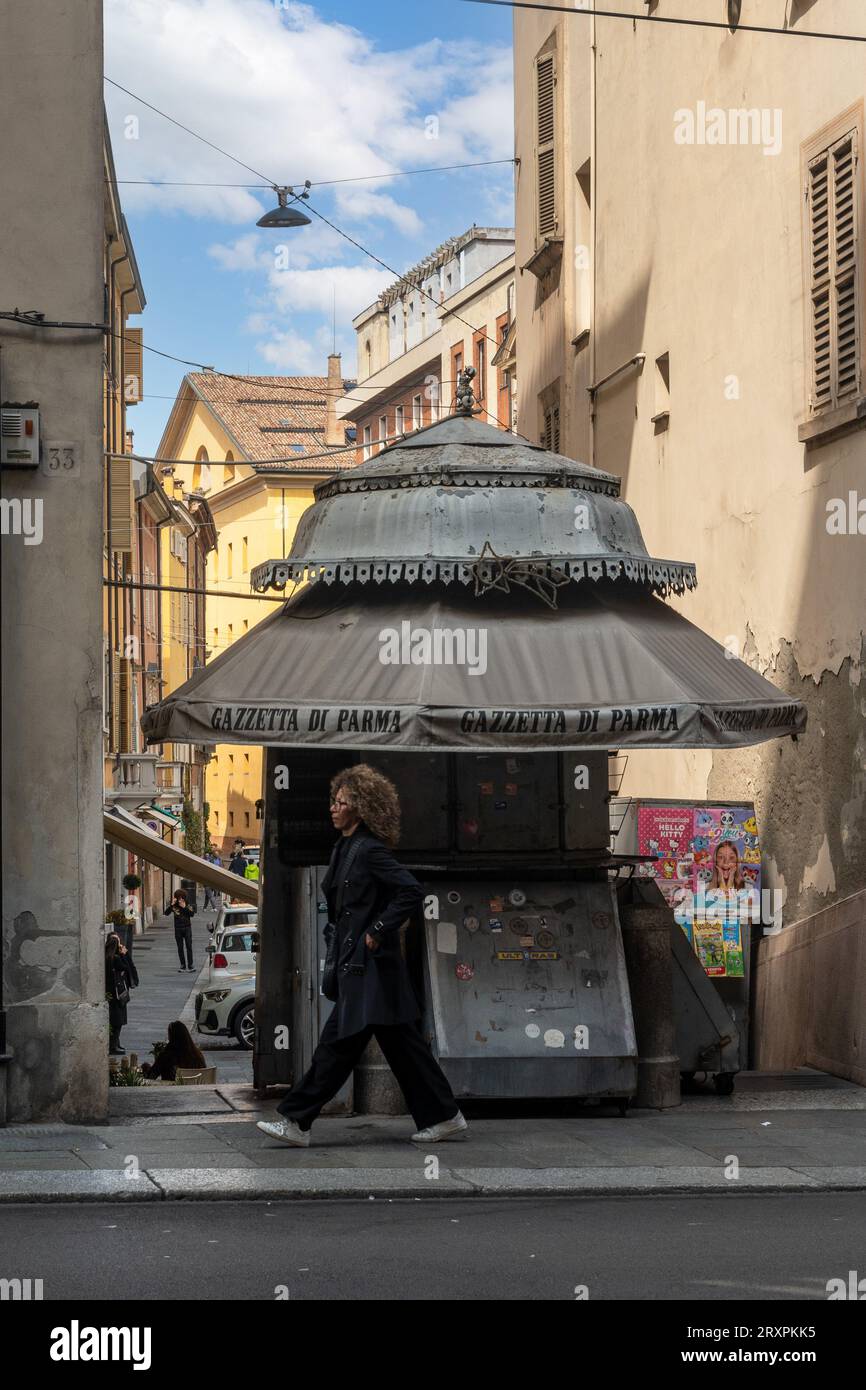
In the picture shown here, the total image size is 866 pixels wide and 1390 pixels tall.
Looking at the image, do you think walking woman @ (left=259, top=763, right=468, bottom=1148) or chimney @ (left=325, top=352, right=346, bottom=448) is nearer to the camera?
walking woman @ (left=259, top=763, right=468, bottom=1148)

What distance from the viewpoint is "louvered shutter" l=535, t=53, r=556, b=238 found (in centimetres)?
2670

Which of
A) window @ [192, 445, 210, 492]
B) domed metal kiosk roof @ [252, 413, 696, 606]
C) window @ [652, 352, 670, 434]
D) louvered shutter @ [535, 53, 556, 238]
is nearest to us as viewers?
domed metal kiosk roof @ [252, 413, 696, 606]

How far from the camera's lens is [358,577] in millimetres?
11914

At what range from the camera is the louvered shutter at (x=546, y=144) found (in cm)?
2670

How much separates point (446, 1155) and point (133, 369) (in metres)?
45.4

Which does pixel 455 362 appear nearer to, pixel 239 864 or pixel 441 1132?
pixel 239 864

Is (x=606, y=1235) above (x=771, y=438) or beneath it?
beneath

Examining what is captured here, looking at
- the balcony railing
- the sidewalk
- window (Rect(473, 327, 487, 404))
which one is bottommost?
the sidewalk

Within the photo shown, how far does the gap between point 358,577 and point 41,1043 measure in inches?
127

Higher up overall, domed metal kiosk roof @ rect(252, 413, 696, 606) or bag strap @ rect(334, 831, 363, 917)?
domed metal kiosk roof @ rect(252, 413, 696, 606)

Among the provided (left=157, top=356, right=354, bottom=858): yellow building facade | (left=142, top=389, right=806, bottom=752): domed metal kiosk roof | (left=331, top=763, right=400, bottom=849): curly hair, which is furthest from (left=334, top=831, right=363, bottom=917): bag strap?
(left=157, top=356, right=354, bottom=858): yellow building facade

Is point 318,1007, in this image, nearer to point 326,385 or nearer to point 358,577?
point 358,577

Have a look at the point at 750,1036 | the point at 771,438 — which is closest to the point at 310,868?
the point at 750,1036

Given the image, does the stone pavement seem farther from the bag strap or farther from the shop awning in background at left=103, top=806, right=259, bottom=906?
the bag strap
